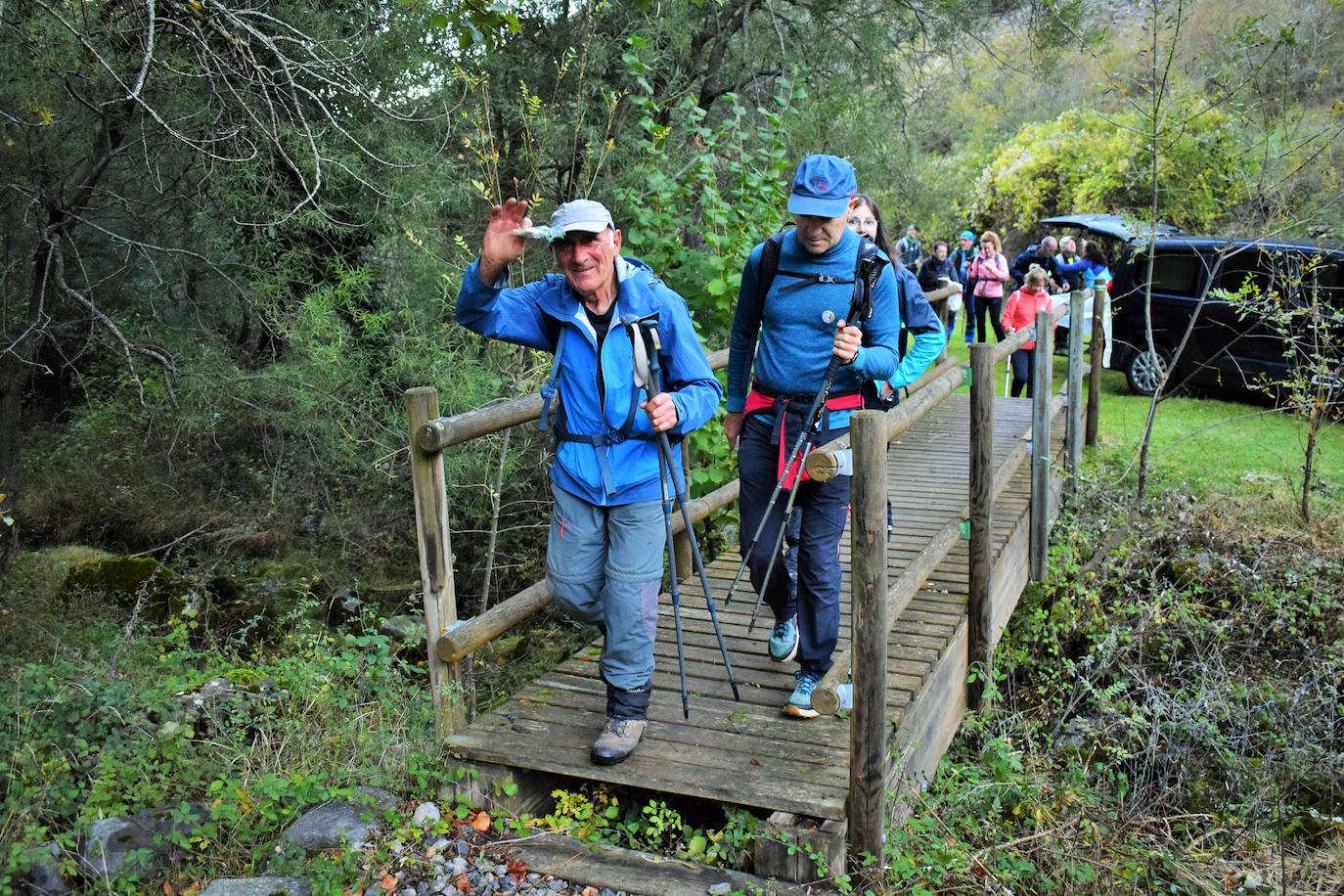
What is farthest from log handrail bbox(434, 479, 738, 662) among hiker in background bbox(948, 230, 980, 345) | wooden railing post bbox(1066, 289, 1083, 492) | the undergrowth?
hiker in background bbox(948, 230, 980, 345)

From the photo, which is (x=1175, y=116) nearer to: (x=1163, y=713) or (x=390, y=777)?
(x=1163, y=713)

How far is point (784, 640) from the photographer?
4484mm

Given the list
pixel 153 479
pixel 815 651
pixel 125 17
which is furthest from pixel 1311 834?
pixel 153 479

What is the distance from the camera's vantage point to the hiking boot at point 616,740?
3729 mm

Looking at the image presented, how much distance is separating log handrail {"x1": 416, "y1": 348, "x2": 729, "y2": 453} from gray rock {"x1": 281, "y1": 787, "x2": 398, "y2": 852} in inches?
46.9

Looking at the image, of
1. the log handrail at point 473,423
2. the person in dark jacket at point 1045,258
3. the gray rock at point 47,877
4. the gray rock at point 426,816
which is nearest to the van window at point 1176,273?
the person in dark jacket at point 1045,258

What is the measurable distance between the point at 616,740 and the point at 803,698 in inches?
29.1

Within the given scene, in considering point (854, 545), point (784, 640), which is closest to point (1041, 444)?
point (784, 640)

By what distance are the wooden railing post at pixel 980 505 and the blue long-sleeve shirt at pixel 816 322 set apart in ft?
2.76

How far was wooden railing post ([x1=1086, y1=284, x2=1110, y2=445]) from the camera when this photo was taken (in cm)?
982

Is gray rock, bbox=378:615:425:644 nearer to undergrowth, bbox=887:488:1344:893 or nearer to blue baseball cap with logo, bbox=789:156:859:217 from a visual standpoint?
undergrowth, bbox=887:488:1344:893

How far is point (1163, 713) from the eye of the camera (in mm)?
5793

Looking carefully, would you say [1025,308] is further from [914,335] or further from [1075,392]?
[914,335]

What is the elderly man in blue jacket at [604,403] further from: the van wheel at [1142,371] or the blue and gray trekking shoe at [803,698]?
the van wheel at [1142,371]
